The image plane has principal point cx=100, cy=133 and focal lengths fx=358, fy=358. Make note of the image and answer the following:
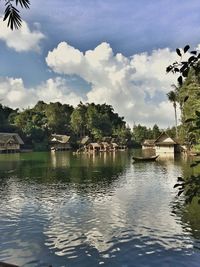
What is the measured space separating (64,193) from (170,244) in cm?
1374

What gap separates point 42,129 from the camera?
115875 mm

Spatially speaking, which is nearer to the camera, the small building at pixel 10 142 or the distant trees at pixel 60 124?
the small building at pixel 10 142

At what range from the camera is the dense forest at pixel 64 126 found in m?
114

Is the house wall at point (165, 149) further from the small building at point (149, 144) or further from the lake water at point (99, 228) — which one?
the lake water at point (99, 228)

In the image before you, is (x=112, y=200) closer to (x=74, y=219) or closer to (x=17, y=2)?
(x=74, y=219)

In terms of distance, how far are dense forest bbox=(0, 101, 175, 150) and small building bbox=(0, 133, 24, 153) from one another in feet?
22.1

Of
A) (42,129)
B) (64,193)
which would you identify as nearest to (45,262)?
(64,193)

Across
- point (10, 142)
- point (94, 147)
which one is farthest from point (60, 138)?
point (10, 142)

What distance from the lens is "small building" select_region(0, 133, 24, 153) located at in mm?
101750

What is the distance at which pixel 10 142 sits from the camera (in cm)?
10325

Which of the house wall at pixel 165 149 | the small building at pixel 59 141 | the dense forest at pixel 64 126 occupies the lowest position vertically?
the house wall at pixel 165 149

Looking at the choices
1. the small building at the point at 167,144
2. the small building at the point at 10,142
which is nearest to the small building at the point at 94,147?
the small building at the point at 10,142

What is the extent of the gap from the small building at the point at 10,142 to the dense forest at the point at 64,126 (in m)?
6.75

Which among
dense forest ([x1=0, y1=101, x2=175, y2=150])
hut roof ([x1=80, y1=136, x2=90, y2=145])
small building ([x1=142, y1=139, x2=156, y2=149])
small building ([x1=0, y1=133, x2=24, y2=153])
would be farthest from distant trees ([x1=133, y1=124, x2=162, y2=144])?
small building ([x1=0, y1=133, x2=24, y2=153])
